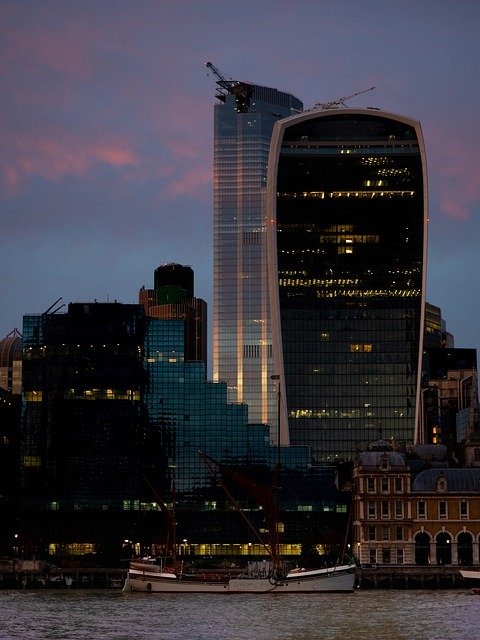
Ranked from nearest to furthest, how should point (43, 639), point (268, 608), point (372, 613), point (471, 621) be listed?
point (43, 639), point (471, 621), point (372, 613), point (268, 608)

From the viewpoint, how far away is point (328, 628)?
523ft

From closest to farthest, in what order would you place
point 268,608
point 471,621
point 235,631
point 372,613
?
1. point 235,631
2. point 471,621
3. point 372,613
4. point 268,608

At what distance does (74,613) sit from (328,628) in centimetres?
4385

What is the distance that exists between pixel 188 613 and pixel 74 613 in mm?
14959

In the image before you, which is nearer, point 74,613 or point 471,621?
point 471,621

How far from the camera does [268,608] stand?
199 m

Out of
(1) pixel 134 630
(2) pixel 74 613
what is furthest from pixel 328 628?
(2) pixel 74 613

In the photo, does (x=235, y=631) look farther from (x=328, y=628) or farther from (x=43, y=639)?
(x=43, y=639)

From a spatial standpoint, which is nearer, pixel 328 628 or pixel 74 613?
pixel 328 628

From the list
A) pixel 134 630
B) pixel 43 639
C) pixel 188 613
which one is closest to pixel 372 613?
pixel 188 613

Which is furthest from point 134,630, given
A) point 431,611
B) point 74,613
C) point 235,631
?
point 431,611

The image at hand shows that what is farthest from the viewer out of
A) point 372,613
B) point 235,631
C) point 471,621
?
point 372,613

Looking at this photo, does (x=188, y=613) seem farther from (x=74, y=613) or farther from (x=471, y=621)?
(x=471, y=621)

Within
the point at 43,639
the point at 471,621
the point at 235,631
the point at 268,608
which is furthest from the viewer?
the point at 268,608
